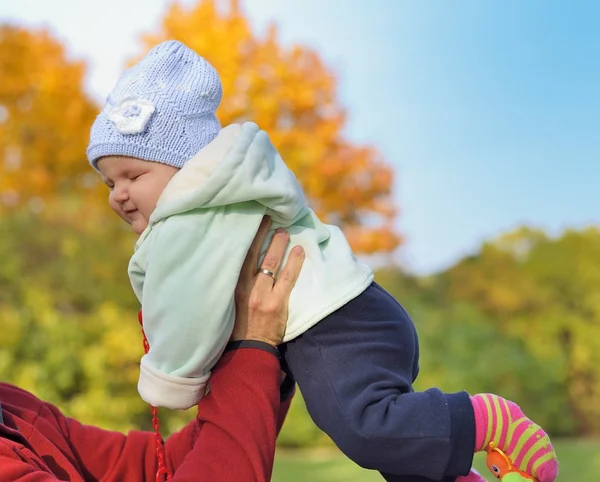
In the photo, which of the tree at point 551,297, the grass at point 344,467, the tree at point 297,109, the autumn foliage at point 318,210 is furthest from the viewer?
the tree at point 297,109

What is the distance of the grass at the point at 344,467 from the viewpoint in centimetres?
680

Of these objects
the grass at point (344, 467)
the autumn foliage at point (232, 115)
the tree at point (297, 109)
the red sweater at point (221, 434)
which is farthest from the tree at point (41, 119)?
the red sweater at point (221, 434)

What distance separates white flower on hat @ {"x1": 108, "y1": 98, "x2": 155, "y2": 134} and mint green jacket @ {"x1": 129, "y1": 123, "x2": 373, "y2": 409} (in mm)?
161

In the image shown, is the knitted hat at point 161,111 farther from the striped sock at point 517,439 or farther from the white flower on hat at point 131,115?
the striped sock at point 517,439

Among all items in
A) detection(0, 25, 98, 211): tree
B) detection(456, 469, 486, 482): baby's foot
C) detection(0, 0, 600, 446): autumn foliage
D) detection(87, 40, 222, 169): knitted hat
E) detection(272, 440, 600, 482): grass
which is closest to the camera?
detection(456, 469, 486, 482): baby's foot

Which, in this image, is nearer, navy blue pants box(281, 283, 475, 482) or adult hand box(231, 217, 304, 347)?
navy blue pants box(281, 283, 475, 482)

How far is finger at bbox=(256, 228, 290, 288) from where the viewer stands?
5.81ft

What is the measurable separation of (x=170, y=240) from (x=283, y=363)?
391 mm

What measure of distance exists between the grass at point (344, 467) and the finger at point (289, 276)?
513cm

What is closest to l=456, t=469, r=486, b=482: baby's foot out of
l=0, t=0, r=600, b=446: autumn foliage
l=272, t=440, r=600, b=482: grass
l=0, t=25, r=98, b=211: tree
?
l=272, t=440, r=600, b=482: grass

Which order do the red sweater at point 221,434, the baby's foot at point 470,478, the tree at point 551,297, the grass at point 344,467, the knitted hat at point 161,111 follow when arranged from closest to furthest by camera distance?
the red sweater at point 221,434, the baby's foot at point 470,478, the knitted hat at point 161,111, the grass at point 344,467, the tree at point 551,297

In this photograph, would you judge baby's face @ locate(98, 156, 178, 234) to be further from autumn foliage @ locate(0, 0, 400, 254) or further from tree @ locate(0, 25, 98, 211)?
tree @ locate(0, 25, 98, 211)

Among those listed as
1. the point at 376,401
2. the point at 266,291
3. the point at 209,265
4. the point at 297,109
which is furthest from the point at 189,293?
the point at 297,109

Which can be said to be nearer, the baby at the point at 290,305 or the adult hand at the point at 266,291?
the baby at the point at 290,305
